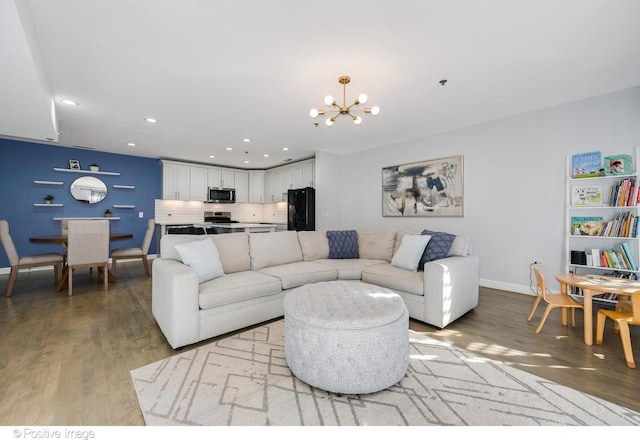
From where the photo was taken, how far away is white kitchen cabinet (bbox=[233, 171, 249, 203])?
7.76m

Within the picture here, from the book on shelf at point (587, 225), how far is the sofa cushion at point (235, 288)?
364 cm

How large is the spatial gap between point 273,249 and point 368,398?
216cm

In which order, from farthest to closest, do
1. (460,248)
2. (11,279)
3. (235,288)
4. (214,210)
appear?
(214,210)
(11,279)
(460,248)
(235,288)

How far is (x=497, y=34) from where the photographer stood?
2135 mm

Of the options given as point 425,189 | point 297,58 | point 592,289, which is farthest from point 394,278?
point 425,189

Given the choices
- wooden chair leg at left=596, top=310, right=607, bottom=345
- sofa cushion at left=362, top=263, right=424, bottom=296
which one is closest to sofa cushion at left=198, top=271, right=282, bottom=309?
sofa cushion at left=362, top=263, right=424, bottom=296

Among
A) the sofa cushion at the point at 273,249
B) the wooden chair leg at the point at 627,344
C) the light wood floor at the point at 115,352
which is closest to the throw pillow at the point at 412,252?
the light wood floor at the point at 115,352

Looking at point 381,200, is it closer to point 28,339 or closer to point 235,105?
point 235,105

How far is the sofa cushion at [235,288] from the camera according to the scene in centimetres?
230

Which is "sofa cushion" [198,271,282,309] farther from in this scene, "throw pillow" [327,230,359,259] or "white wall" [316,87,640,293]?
"white wall" [316,87,640,293]

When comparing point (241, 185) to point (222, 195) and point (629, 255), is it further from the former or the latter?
point (629, 255)

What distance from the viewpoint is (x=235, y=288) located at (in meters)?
2.46

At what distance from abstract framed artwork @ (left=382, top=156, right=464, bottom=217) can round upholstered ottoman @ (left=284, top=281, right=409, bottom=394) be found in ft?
10.7
